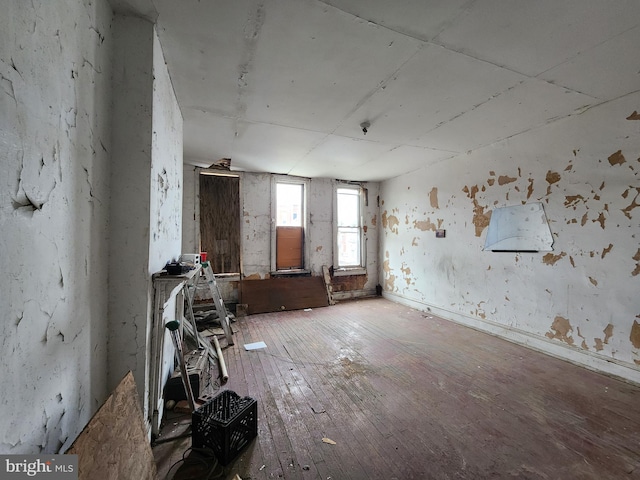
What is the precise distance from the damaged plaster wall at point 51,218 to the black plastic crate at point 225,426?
58 cm

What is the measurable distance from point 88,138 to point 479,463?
105 inches

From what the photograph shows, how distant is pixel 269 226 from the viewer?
5008 mm

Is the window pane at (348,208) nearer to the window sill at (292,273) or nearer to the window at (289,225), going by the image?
the window at (289,225)

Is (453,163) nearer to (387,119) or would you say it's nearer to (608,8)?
(387,119)

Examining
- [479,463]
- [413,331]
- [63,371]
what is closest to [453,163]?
[413,331]

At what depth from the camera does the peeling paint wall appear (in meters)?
4.74

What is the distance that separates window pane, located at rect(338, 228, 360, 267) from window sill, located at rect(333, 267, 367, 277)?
123mm

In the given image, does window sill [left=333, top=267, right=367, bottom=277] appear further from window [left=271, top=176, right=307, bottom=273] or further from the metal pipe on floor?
the metal pipe on floor

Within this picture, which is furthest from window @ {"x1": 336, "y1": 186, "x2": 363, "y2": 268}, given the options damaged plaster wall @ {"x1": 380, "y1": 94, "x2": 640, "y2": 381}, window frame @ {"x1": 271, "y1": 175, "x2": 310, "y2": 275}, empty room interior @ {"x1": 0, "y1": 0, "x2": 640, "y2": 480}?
empty room interior @ {"x1": 0, "y1": 0, "x2": 640, "y2": 480}

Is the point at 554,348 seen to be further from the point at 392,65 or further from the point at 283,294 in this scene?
the point at 283,294

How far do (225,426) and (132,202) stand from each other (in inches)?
53.3

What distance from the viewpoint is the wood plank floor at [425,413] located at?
58.8 inches

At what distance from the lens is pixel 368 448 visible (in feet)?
5.30

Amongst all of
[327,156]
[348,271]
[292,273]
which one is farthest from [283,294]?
[327,156]
